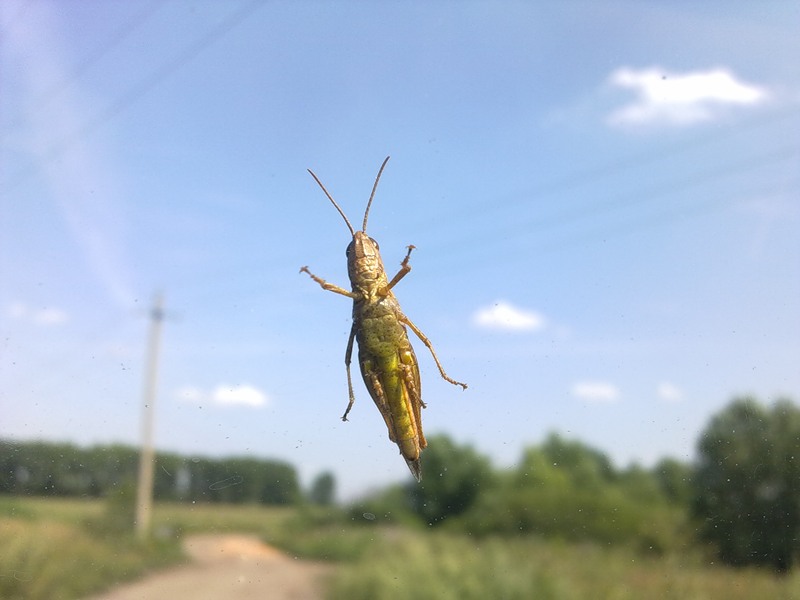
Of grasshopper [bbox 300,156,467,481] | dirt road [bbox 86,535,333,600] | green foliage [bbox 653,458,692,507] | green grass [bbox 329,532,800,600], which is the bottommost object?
green grass [bbox 329,532,800,600]

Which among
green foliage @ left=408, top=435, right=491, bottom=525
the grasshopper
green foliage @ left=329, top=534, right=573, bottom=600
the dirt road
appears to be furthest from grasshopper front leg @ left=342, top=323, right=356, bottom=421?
green foliage @ left=329, top=534, right=573, bottom=600

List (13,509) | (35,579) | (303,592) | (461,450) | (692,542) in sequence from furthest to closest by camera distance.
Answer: (692,542) → (461,450) → (303,592) → (35,579) → (13,509)

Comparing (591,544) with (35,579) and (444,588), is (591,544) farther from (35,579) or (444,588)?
(35,579)

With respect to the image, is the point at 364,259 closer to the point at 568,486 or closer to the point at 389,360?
the point at 389,360

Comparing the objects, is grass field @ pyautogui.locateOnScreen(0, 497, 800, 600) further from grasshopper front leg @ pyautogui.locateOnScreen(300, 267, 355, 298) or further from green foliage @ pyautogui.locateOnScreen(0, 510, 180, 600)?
grasshopper front leg @ pyautogui.locateOnScreen(300, 267, 355, 298)

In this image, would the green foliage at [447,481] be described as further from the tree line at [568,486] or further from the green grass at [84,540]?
the green grass at [84,540]

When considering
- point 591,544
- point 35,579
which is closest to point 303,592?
point 35,579

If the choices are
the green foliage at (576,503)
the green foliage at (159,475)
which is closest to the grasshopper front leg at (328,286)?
the green foliage at (159,475)
